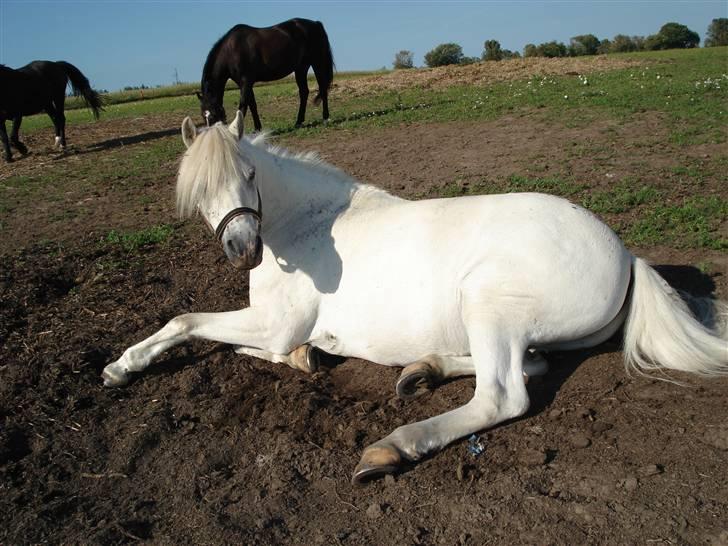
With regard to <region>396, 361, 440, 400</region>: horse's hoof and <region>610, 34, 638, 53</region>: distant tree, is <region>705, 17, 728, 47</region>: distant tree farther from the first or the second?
<region>396, 361, 440, 400</region>: horse's hoof

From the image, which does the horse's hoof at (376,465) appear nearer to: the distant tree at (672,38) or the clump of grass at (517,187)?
the clump of grass at (517,187)

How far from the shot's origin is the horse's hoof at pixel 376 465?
3.12 m

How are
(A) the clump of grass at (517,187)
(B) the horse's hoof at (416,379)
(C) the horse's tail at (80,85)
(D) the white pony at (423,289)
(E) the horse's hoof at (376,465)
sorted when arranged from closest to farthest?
(E) the horse's hoof at (376,465)
(D) the white pony at (423,289)
(B) the horse's hoof at (416,379)
(A) the clump of grass at (517,187)
(C) the horse's tail at (80,85)

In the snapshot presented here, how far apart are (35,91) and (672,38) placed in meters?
74.0

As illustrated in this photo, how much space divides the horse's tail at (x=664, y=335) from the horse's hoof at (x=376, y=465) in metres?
1.73

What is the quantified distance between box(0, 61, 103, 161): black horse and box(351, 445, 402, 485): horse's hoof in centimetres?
1348

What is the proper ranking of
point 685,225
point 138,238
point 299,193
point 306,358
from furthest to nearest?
point 138,238
point 685,225
point 299,193
point 306,358

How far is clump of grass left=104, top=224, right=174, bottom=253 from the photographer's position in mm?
7227

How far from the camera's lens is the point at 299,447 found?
138 inches

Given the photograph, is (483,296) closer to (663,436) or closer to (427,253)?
(427,253)

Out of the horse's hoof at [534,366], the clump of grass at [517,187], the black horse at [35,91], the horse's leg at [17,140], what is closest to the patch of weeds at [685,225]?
the clump of grass at [517,187]

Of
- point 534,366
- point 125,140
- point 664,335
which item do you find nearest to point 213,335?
point 534,366

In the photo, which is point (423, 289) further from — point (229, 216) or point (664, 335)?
point (664, 335)

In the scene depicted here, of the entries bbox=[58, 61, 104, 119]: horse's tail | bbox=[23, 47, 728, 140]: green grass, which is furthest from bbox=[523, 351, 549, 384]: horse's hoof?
bbox=[58, 61, 104, 119]: horse's tail
